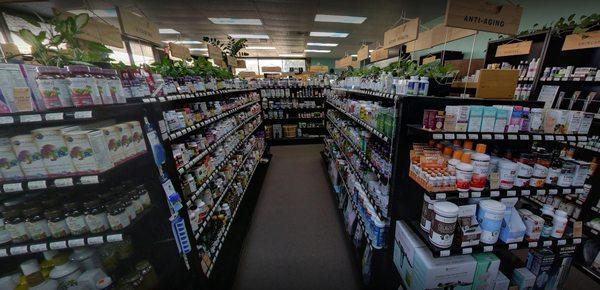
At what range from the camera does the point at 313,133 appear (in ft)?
24.1

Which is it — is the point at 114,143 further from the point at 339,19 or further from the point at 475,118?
the point at 339,19

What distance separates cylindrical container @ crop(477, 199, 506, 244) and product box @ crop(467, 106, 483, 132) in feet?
1.62

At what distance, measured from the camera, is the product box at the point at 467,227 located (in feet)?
Result: 4.59

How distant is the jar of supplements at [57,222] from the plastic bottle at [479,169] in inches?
101

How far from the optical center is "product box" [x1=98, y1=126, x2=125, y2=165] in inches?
48.6

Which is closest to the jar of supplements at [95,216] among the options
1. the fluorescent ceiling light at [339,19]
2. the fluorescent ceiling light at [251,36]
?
the fluorescent ceiling light at [339,19]

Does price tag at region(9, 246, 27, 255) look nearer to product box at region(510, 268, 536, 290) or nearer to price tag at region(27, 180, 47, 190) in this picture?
price tag at region(27, 180, 47, 190)

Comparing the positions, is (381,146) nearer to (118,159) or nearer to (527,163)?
(527,163)

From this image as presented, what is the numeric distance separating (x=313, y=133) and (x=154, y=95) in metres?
5.95

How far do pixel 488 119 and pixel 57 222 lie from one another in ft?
9.15

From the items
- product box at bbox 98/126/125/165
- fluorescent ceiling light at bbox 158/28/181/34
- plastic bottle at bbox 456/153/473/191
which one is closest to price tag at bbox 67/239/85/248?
product box at bbox 98/126/125/165

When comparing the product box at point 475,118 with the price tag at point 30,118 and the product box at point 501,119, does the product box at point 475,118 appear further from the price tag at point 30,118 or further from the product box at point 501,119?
the price tag at point 30,118

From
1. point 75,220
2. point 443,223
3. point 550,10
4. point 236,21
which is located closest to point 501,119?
point 443,223

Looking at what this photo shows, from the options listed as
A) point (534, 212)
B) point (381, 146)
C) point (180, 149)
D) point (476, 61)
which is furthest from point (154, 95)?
point (476, 61)
